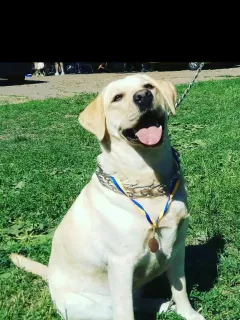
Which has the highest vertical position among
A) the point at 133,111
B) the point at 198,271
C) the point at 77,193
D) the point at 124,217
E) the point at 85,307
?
the point at 133,111

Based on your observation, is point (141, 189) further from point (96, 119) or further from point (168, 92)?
point (168, 92)

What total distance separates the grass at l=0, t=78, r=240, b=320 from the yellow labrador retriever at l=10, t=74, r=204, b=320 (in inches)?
13.1

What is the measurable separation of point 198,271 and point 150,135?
1330 mm

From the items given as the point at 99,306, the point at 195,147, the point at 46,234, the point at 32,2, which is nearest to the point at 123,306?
the point at 99,306

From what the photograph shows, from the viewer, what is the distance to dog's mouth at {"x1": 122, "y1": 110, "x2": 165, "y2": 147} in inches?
119

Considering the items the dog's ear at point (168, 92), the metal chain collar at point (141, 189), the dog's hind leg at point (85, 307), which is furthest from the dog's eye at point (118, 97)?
the dog's hind leg at point (85, 307)

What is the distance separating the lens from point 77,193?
18.1ft

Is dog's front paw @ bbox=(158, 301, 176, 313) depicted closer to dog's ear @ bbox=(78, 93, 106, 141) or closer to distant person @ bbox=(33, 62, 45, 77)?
dog's ear @ bbox=(78, 93, 106, 141)

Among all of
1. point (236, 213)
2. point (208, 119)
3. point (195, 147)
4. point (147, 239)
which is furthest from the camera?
point (208, 119)

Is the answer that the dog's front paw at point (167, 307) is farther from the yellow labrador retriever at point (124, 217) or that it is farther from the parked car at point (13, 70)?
the parked car at point (13, 70)

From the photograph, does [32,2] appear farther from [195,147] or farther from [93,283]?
[195,147]

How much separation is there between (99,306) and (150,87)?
147 cm

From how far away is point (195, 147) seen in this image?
7305 millimetres

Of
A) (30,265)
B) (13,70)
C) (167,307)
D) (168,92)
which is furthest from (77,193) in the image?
(13,70)
